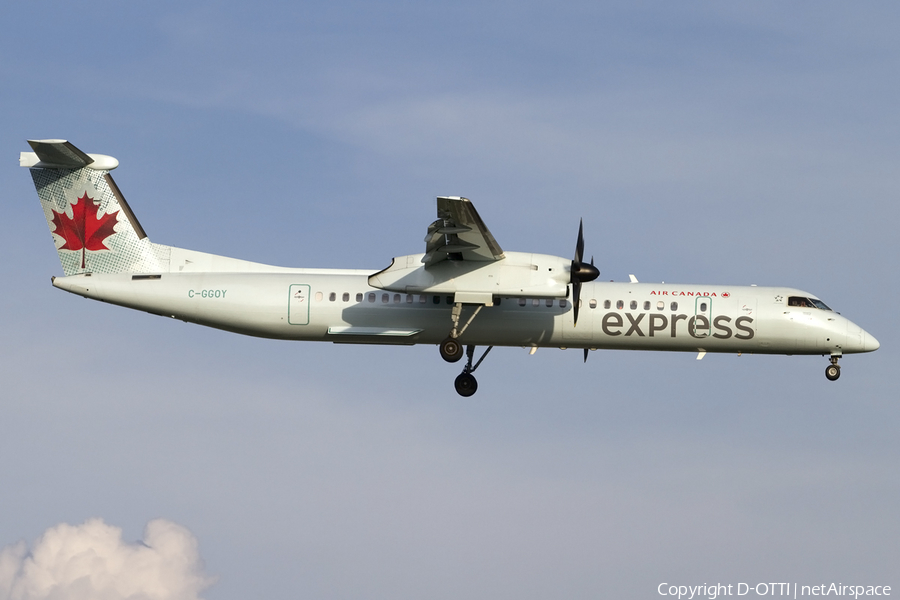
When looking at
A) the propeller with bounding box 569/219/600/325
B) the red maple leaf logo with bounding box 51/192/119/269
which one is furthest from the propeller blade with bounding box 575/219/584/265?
the red maple leaf logo with bounding box 51/192/119/269

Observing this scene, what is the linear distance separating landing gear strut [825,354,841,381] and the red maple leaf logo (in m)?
21.8

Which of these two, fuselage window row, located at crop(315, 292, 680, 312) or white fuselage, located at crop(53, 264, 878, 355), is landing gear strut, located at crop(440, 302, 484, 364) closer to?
white fuselage, located at crop(53, 264, 878, 355)

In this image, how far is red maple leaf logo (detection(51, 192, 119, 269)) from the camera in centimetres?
3072

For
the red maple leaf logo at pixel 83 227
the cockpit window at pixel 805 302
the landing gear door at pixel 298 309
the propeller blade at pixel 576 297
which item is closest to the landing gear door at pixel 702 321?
the cockpit window at pixel 805 302

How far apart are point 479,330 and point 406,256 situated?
10.7ft

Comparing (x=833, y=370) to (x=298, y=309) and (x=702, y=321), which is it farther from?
(x=298, y=309)

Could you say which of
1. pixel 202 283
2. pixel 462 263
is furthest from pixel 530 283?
pixel 202 283

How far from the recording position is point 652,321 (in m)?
30.0

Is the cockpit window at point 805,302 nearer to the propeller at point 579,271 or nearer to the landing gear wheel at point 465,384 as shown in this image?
the propeller at point 579,271

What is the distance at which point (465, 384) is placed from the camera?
31953 mm

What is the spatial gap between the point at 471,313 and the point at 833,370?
10.9m

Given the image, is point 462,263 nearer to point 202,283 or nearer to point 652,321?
point 652,321

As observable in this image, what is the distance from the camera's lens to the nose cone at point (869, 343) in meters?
30.2

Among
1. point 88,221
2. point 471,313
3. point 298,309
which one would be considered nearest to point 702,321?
point 471,313
